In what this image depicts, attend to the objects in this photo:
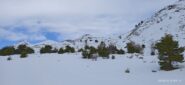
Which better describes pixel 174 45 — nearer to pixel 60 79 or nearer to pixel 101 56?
pixel 60 79

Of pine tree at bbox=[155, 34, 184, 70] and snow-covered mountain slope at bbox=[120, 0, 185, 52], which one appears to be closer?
pine tree at bbox=[155, 34, 184, 70]

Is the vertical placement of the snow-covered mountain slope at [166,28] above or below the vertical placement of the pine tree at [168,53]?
above

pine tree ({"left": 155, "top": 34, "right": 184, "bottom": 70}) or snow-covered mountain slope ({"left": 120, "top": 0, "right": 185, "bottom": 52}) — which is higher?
snow-covered mountain slope ({"left": 120, "top": 0, "right": 185, "bottom": 52})

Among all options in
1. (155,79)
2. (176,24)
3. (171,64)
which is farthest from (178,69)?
(176,24)

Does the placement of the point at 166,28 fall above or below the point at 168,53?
above

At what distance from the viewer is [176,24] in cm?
13450

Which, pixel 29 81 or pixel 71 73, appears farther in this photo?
pixel 71 73

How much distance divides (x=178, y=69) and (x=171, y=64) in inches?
44.5

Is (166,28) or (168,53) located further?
(166,28)

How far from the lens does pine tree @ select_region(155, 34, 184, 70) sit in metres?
Result: 23.7

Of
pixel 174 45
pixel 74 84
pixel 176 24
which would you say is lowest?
pixel 74 84

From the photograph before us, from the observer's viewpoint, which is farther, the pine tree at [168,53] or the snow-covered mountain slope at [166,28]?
the snow-covered mountain slope at [166,28]

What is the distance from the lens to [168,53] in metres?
24.2

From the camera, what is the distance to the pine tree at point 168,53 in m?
23.7
